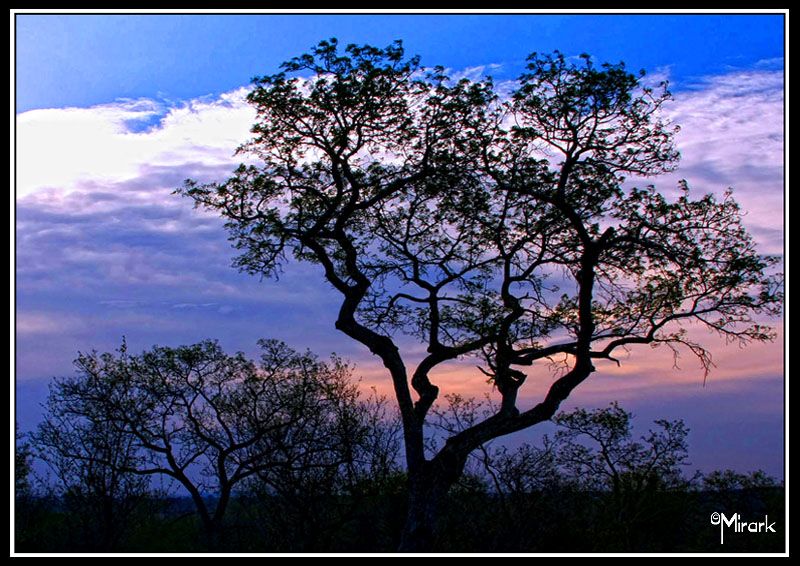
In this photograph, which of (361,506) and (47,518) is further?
(47,518)

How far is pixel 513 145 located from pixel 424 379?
211 inches

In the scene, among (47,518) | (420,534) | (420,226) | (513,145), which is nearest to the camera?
(420,534)

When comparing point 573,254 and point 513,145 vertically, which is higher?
point 513,145

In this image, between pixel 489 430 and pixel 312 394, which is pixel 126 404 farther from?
pixel 489 430

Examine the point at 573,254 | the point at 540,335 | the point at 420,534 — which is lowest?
the point at 420,534

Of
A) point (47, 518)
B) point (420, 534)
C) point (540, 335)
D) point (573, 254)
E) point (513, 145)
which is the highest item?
point (513, 145)

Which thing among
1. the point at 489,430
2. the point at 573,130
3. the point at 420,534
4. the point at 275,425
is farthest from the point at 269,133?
the point at 275,425

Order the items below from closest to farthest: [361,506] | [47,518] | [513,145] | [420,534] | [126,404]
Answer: [420,534], [513,145], [361,506], [126,404], [47,518]

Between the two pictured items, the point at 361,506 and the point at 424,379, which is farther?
the point at 361,506

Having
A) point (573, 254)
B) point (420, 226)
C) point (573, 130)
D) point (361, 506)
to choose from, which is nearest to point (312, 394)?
point (361, 506)

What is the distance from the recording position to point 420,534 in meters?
16.2

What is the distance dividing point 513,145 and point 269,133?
5.30 m

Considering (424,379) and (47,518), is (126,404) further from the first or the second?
(424,379)

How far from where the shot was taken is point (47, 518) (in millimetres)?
32125
